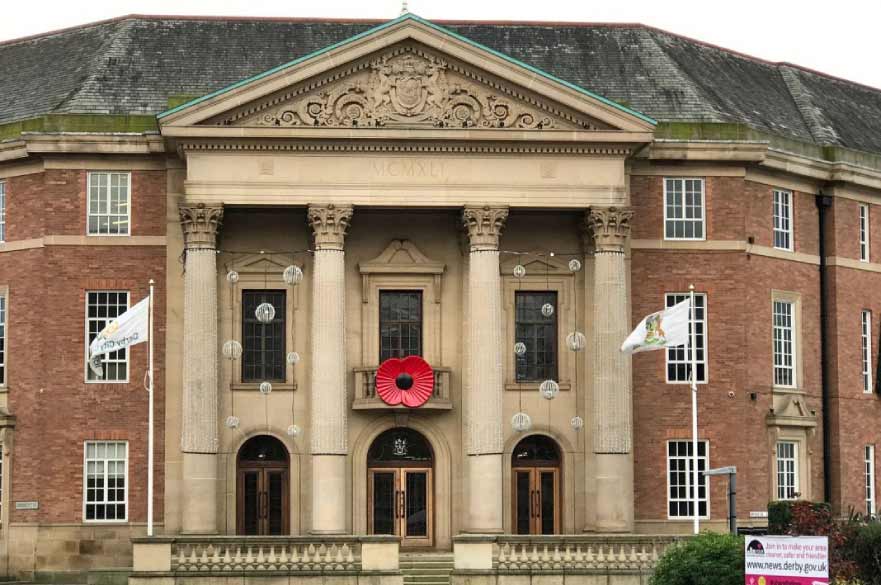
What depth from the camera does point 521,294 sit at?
59.3m

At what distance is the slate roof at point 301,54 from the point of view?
6150 centimetres

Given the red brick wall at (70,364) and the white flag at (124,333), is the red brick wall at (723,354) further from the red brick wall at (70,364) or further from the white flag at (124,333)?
the white flag at (124,333)

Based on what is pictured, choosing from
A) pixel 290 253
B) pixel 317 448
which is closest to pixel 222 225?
pixel 290 253

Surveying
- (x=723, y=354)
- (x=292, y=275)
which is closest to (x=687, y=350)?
(x=723, y=354)

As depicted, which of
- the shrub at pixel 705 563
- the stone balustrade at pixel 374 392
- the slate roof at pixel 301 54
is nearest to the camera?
the shrub at pixel 705 563

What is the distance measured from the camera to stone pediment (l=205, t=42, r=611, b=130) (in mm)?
56500

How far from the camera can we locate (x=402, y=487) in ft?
192

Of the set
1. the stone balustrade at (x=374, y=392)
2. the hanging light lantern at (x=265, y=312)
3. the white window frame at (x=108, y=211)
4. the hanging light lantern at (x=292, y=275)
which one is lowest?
the stone balustrade at (x=374, y=392)

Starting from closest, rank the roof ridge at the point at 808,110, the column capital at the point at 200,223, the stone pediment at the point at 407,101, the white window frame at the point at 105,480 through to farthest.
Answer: the column capital at the point at 200,223 < the stone pediment at the point at 407,101 < the white window frame at the point at 105,480 < the roof ridge at the point at 808,110

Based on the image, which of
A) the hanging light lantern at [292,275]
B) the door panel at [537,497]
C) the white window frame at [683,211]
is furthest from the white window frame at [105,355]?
the white window frame at [683,211]

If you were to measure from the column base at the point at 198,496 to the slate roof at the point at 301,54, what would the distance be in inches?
427

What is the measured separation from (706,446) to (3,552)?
20.1 metres

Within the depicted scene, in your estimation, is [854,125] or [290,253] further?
[854,125]

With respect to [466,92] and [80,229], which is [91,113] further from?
[466,92]
